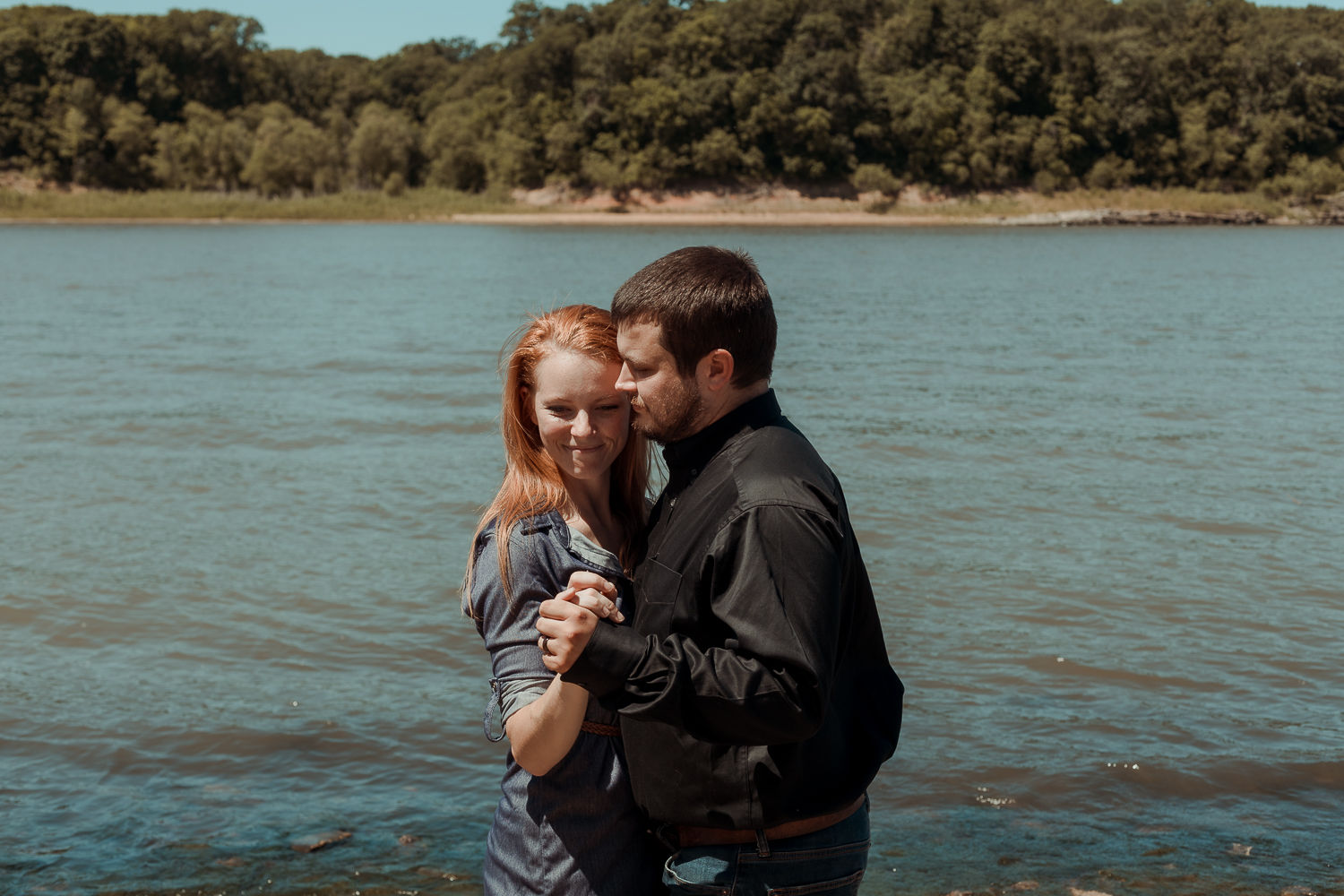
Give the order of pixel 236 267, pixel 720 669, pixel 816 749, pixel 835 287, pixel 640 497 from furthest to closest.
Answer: pixel 236 267 < pixel 835 287 < pixel 640 497 < pixel 816 749 < pixel 720 669

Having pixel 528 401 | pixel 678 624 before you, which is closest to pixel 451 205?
pixel 528 401

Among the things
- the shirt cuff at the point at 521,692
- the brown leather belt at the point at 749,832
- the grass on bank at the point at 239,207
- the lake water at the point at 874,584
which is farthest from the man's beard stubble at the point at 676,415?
the grass on bank at the point at 239,207

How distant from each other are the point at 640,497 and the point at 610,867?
3.12 ft

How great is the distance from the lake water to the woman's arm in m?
2.73

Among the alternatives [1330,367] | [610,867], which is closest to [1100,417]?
[1330,367]

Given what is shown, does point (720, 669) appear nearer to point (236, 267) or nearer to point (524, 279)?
point (524, 279)

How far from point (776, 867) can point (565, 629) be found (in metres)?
0.76

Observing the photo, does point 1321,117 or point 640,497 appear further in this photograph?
point 1321,117

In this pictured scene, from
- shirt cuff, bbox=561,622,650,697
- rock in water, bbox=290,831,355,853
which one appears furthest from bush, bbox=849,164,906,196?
shirt cuff, bbox=561,622,650,697

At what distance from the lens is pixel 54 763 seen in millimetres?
6227

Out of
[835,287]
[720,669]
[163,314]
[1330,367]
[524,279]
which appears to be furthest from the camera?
[524,279]

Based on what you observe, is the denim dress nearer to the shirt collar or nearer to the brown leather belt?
the brown leather belt

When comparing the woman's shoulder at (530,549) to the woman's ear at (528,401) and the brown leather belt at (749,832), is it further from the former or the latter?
the brown leather belt at (749,832)

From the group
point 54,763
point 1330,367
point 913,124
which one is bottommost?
point 54,763
